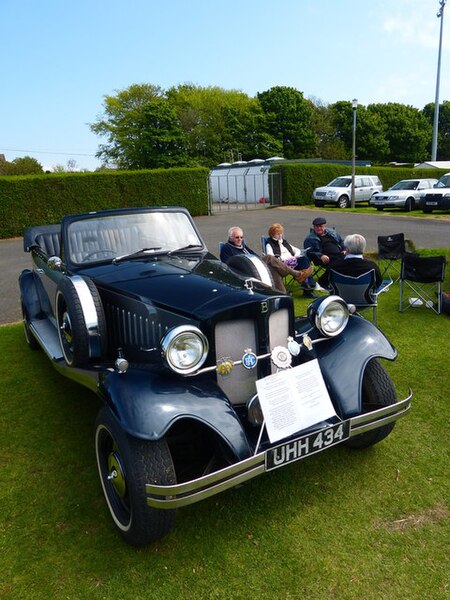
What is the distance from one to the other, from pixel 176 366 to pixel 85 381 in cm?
111

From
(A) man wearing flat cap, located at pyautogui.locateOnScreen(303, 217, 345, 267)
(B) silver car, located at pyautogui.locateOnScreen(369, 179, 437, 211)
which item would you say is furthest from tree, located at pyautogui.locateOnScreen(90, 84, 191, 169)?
(A) man wearing flat cap, located at pyautogui.locateOnScreen(303, 217, 345, 267)

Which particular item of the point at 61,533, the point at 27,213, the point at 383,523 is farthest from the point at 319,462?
the point at 27,213

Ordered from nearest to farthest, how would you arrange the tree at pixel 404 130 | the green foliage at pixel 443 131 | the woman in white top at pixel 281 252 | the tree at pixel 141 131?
the woman in white top at pixel 281 252 → the tree at pixel 141 131 → the tree at pixel 404 130 → the green foliage at pixel 443 131

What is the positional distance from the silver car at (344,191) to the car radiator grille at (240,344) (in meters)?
22.3

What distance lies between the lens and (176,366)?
2.60 metres

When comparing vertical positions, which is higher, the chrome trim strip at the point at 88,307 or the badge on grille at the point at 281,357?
the chrome trim strip at the point at 88,307

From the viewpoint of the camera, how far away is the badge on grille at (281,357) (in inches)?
112

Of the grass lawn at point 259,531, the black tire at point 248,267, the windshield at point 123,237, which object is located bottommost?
the grass lawn at point 259,531

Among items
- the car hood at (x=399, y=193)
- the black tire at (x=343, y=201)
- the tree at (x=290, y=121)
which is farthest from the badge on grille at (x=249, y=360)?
the tree at (x=290, y=121)

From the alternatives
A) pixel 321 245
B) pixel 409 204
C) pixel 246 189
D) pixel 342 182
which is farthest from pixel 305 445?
pixel 246 189

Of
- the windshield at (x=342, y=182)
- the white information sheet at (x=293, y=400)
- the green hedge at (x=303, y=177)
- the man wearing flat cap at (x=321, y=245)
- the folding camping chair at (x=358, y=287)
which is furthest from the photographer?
the green hedge at (x=303, y=177)

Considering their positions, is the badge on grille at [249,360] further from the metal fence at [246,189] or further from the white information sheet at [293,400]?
the metal fence at [246,189]

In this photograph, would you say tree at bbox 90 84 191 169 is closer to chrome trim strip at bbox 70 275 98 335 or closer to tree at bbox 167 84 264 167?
tree at bbox 167 84 264 167

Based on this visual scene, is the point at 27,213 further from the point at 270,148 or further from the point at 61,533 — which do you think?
the point at 270,148
